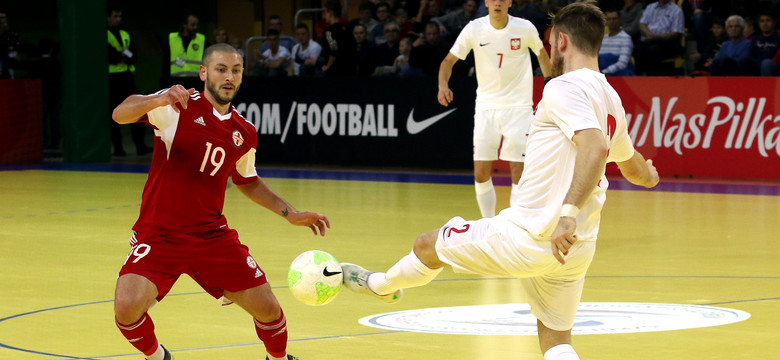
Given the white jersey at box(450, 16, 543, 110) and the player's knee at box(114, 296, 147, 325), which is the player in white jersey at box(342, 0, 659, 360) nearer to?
the player's knee at box(114, 296, 147, 325)

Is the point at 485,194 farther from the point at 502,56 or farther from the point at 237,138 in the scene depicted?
the point at 237,138

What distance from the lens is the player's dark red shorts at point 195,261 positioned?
6.24 metres

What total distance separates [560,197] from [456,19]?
16.0 metres

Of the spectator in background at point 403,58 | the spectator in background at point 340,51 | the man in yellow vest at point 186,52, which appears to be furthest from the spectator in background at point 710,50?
the man in yellow vest at point 186,52

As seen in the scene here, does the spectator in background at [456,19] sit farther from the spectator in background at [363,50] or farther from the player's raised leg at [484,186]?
the player's raised leg at [484,186]

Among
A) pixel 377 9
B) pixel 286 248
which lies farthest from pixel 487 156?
pixel 377 9

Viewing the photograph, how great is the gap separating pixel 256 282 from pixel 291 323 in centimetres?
169

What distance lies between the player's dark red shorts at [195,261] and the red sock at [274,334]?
0.74 feet

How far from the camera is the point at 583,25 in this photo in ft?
17.9

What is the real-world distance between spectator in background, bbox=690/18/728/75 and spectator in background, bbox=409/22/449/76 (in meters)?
4.03

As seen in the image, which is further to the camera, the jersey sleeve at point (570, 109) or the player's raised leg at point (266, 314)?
the player's raised leg at point (266, 314)

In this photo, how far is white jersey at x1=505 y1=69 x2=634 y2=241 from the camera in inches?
210

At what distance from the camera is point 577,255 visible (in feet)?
18.1

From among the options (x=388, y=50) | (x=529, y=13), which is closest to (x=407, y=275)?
(x=529, y=13)
